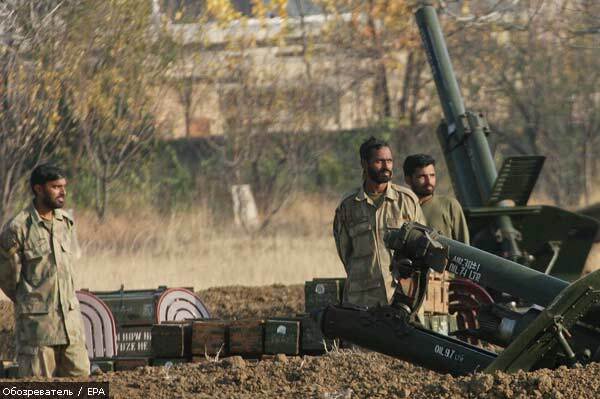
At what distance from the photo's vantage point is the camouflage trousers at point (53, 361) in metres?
8.75

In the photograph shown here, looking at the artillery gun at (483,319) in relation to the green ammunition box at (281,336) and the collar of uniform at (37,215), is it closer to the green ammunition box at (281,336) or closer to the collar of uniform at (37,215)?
the green ammunition box at (281,336)

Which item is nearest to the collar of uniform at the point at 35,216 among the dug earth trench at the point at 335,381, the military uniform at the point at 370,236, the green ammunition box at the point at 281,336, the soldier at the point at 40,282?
the soldier at the point at 40,282

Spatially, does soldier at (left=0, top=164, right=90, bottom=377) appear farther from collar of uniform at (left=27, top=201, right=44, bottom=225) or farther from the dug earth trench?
the dug earth trench

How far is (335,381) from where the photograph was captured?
26.0ft

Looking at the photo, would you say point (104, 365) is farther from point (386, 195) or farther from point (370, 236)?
point (386, 195)

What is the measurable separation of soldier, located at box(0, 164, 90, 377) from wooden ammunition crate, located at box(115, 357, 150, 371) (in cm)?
95

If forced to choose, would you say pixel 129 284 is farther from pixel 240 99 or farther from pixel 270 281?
pixel 240 99

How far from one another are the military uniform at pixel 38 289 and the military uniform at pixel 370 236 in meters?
1.72

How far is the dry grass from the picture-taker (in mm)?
17438

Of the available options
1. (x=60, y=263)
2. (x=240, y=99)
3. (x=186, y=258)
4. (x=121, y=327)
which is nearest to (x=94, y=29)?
(x=186, y=258)

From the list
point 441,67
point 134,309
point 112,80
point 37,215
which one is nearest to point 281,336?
point 37,215

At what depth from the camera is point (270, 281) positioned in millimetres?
17516

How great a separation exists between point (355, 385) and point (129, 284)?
29.5 ft

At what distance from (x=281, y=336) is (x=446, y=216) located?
163cm
